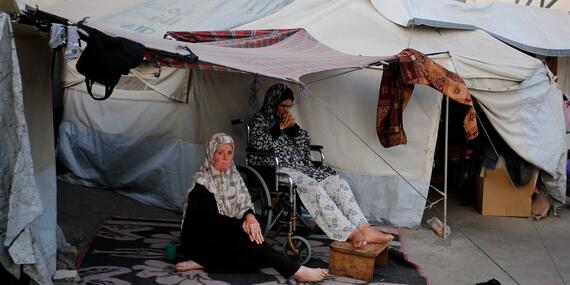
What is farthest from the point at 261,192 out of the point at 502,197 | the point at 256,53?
the point at 502,197

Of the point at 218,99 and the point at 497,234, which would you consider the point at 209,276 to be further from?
the point at 497,234

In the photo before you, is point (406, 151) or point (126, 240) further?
point (406, 151)

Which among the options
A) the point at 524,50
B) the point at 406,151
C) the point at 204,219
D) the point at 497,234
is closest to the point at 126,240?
the point at 204,219

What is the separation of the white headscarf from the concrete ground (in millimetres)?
1074

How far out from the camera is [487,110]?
19.8ft

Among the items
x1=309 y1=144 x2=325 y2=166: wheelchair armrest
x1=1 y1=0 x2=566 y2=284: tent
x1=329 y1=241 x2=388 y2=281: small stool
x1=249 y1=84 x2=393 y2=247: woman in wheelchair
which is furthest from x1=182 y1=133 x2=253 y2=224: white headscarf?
x1=1 y1=0 x2=566 y2=284: tent

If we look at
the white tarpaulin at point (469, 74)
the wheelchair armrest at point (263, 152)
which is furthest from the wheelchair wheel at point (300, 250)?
the white tarpaulin at point (469, 74)

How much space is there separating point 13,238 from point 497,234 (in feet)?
14.0

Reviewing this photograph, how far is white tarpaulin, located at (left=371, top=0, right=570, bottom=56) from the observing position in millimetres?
6422

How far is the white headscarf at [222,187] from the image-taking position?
14.5ft

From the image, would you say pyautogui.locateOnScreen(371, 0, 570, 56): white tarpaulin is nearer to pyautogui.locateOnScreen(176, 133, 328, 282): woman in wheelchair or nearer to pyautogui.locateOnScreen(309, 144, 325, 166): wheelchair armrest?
pyautogui.locateOnScreen(309, 144, 325, 166): wheelchair armrest

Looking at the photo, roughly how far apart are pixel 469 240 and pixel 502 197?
1082mm

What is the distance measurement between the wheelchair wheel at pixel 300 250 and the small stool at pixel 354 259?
0.65 ft

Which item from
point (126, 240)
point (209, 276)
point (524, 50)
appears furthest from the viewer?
point (524, 50)
